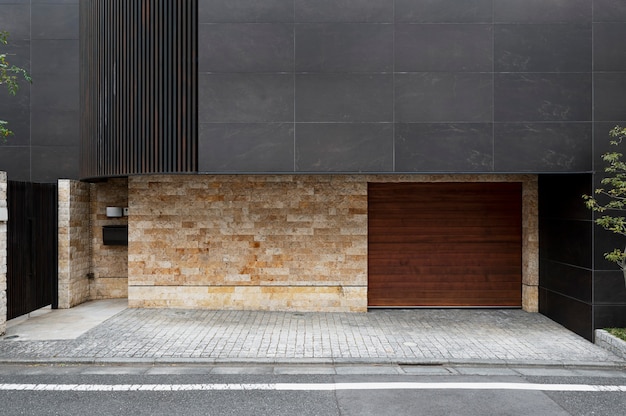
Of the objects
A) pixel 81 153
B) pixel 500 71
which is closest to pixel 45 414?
pixel 81 153

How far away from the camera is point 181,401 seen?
636 cm

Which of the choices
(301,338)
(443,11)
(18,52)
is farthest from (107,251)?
(443,11)

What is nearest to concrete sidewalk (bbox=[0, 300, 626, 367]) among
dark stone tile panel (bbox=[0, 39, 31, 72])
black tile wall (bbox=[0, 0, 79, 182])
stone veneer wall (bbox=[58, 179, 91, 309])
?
stone veneer wall (bbox=[58, 179, 91, 309])

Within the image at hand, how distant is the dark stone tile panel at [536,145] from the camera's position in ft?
30.0


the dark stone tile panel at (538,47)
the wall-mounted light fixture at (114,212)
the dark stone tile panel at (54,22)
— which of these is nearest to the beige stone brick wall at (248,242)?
the wall-mounted light fixture at (114,212)

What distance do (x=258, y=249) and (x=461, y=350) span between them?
5.32 metres

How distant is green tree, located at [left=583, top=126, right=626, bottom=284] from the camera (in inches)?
324

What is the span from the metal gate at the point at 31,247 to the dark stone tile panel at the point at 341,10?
754 cm

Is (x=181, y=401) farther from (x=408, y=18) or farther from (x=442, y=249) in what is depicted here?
(x=408, y=18)

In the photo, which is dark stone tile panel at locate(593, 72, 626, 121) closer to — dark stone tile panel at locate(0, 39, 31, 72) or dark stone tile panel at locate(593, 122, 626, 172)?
dark stone tile panel at locate(593, 122, 626, 172)

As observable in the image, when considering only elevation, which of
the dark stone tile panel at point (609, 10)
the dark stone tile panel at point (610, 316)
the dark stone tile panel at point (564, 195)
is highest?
the dark stone tile panel at point (609, 10)

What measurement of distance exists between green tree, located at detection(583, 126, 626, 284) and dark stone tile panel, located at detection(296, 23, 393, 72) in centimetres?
462

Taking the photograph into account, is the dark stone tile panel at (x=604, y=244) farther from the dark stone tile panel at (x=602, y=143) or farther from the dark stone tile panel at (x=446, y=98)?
the dark stone tile panel at (x=446, y=98)

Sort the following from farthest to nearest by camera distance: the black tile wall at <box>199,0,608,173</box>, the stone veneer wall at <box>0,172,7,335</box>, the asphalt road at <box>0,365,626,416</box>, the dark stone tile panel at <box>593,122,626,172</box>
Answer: the black tile wall at <box>199,0,608,173</box>, the stone veneer wall at <box>0,172,7,335</box>, the dark stone tile panel at <box>593,122,626,172</box>, the asphalt road at <box>0,365,626,416</box>
